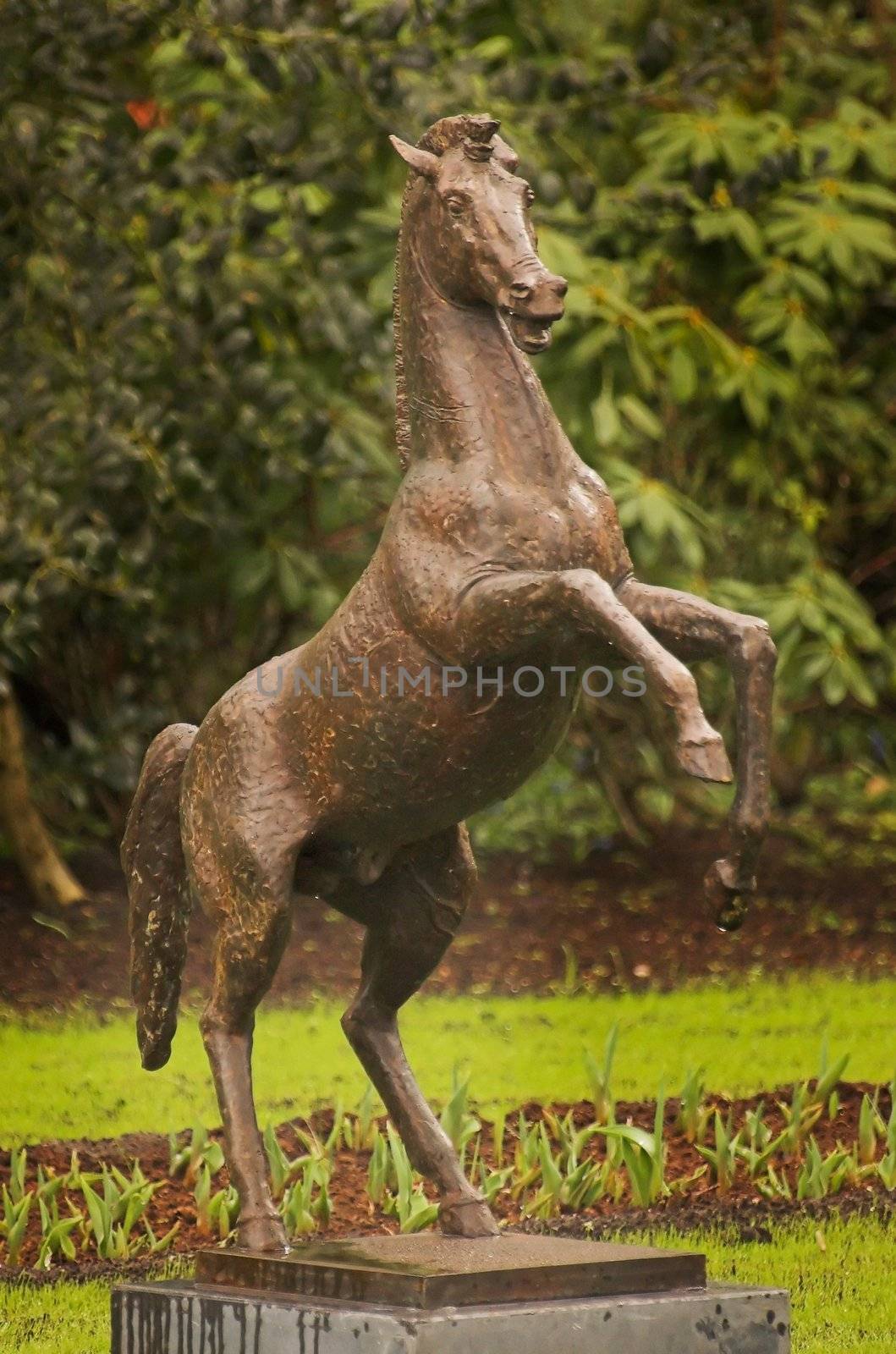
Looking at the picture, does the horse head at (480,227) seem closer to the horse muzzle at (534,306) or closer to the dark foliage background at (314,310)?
the horse muzzle at (534,306)

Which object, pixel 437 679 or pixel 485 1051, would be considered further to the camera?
pixel 485 1051

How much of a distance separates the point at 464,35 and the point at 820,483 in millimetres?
2683

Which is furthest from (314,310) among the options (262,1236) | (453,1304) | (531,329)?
(453,1304)

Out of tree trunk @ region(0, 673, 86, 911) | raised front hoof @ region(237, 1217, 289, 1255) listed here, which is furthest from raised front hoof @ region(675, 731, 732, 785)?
tree trunk @ region(0, 673, 86, 911)

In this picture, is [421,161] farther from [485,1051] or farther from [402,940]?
[485,1051]

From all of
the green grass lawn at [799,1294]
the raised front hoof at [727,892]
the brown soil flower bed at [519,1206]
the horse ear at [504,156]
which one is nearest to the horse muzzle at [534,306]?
the horse ear at [504,156]

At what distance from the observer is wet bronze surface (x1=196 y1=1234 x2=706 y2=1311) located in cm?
285

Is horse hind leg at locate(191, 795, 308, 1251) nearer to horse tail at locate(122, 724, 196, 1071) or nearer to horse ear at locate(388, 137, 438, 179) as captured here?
horse tail at locate(122, 724, 196, 1071)

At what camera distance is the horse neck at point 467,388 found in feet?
10.1

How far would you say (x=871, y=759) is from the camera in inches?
361

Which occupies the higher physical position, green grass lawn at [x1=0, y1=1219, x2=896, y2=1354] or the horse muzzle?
the horse muzzle

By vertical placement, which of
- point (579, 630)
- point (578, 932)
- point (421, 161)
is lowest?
point (578, 932)

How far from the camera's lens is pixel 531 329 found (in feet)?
9.64

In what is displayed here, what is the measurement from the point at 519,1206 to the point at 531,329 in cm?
241
